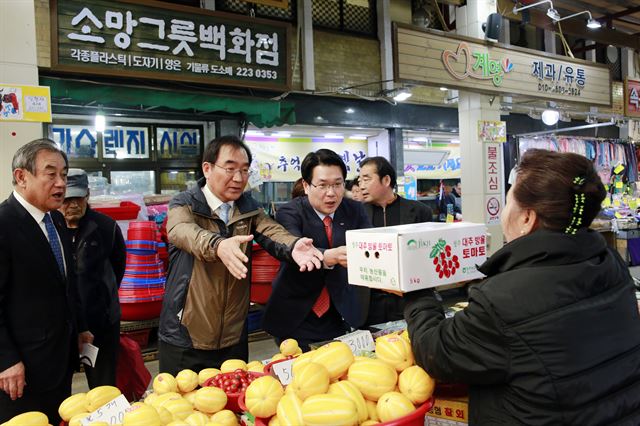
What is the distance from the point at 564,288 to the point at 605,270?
17cm

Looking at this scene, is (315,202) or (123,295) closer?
(315,202)

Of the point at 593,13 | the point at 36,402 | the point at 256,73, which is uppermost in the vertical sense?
the point at 593,13

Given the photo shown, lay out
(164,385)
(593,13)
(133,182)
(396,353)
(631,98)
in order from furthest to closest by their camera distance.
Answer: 1. (631,98)
2. (593,13)
3. (133,182)
4. (164,385)
5. (396,353)

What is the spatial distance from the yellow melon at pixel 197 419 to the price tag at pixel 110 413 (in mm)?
193

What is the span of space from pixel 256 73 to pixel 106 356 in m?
3.90

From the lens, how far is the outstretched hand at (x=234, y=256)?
1.89m

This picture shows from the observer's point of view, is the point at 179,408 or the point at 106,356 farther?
the point at 106,356

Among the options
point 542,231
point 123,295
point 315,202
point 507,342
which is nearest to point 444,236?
point 542,231

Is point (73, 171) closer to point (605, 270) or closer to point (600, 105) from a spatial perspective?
point (605, 270)

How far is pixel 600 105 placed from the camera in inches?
309

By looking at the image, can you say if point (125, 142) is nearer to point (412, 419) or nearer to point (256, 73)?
point (256, 73)

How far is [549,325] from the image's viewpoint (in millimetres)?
1242

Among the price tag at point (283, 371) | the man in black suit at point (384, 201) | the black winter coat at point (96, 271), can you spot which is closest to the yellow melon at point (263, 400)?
the price tag at point (283, 371)

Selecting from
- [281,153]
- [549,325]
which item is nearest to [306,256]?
[549,325]
